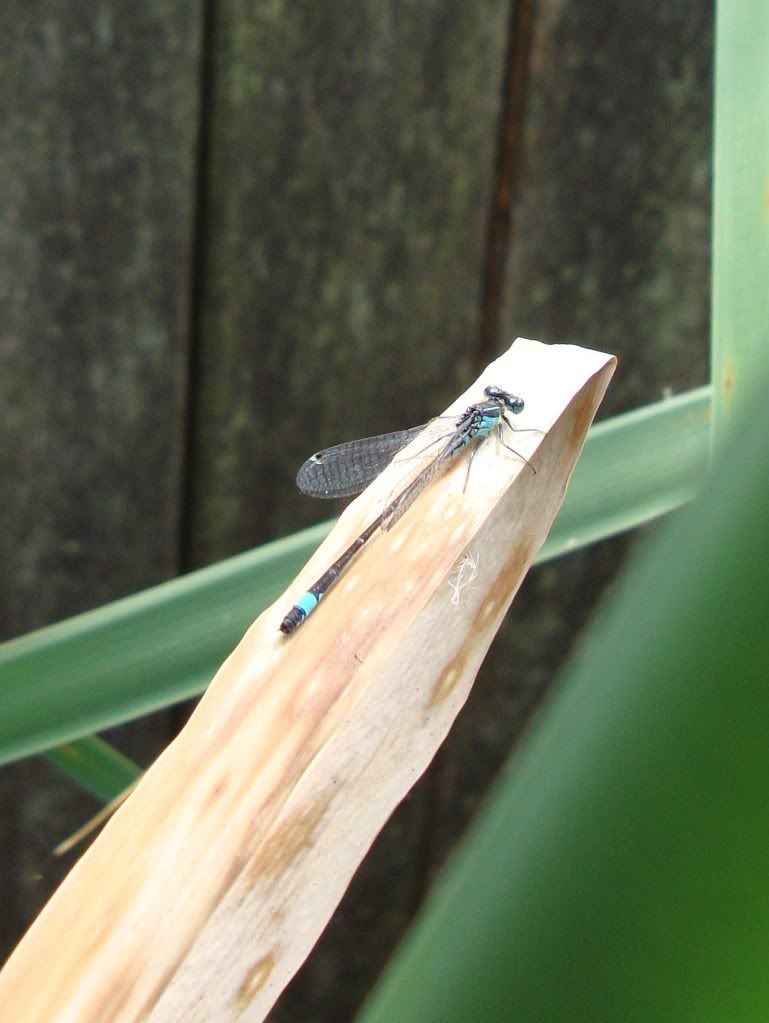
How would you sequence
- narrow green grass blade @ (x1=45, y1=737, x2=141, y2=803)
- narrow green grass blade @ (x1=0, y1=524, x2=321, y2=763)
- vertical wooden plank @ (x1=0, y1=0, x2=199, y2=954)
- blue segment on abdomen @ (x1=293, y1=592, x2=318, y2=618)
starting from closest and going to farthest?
blue segment on abdomen @ (x1=293, y1=592, x2=318, y2=618) → narrow green grass blade @ (x1=0, y1=524, x2=321, y2=763) → narrow green grass blade @ (x1=45, y1=737, x2=141, y2=803) → vertical wooden plank @ (x1=0, y1=0, x2=199, y2=954)

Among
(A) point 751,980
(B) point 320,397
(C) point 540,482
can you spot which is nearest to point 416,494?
(C) point 540,482

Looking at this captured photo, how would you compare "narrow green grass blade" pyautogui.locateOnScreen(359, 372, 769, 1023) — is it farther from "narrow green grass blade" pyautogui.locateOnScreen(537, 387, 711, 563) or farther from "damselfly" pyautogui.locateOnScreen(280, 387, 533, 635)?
"narrow green grass blade" pyautogui.locateOnScreen(537, 387, 711, 563)

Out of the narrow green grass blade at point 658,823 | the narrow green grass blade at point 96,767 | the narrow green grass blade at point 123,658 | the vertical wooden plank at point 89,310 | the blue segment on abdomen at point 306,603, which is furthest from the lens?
the vertical wooden plank at point 89,310

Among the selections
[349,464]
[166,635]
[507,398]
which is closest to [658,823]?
[507,398]

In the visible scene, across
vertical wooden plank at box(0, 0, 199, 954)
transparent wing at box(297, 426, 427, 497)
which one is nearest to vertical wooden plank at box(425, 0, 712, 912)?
transparent wing at box(297, 426, 427, 497)

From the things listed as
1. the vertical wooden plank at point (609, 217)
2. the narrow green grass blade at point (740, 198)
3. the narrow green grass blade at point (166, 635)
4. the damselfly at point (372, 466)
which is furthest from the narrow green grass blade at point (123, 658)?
the vertical wooden plank at point (609, 217)

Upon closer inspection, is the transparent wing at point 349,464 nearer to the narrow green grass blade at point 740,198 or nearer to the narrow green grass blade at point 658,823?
the narrow green grass blade at point 740,198
